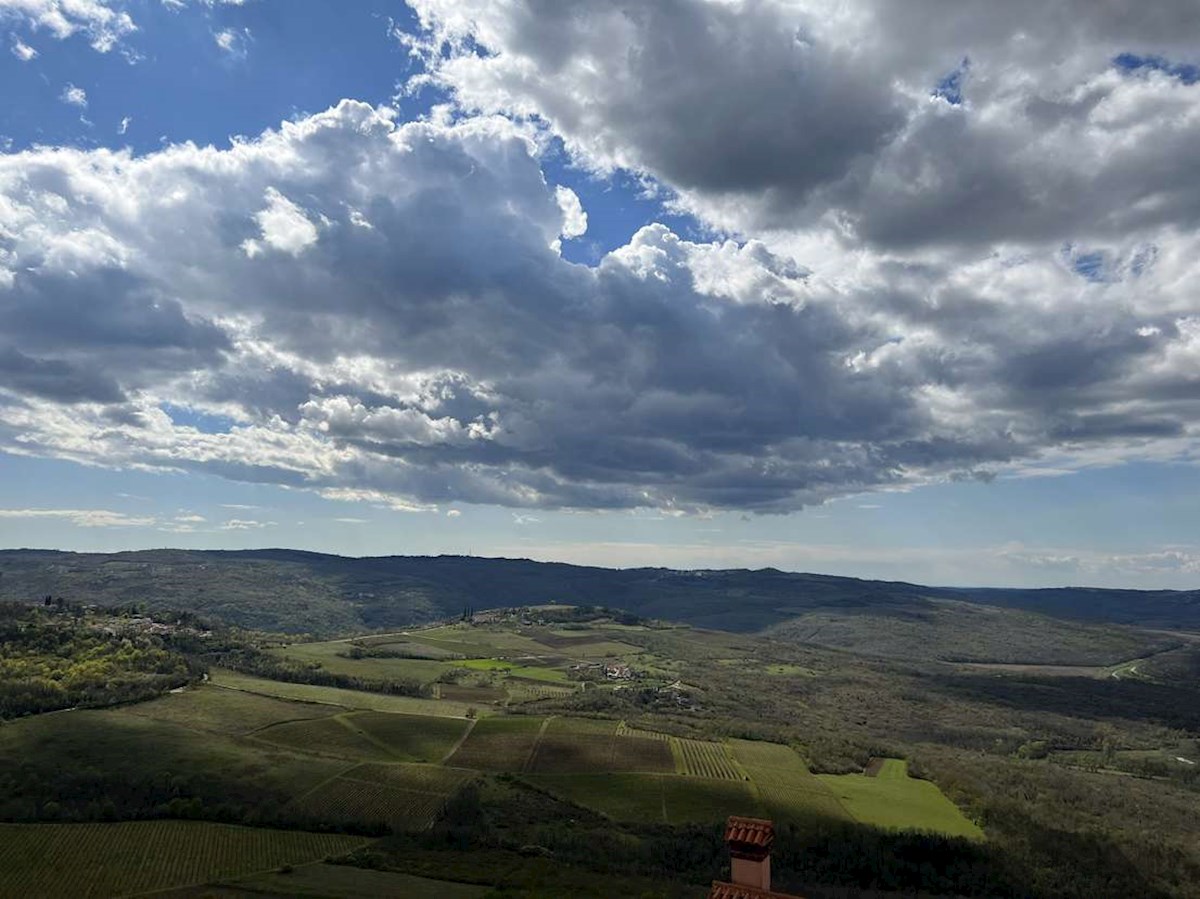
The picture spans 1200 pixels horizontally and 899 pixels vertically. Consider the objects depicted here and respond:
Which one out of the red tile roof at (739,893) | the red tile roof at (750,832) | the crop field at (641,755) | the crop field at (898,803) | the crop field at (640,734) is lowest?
the crop field at (898,803)

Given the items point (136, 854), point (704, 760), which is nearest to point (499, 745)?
point (704, 760)

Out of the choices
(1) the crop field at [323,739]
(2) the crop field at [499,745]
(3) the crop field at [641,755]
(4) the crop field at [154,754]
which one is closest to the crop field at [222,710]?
(1) the crop field at [323,739]

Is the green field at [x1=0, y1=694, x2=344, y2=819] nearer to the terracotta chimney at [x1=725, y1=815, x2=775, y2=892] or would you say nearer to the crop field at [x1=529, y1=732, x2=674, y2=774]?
the crop field at [x1=529, y1=732, x2=674, y2=774]

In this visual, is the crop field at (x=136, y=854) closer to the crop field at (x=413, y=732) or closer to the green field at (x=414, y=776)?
the green field at (x=414, y=776)

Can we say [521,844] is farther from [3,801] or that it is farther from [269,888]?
[3,801]

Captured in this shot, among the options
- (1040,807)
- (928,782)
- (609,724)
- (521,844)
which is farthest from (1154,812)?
(521,844)

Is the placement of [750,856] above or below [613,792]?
above

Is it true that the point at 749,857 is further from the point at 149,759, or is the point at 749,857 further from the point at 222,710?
the point at 222,710
